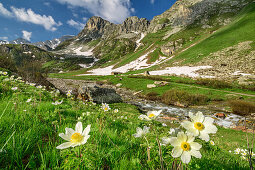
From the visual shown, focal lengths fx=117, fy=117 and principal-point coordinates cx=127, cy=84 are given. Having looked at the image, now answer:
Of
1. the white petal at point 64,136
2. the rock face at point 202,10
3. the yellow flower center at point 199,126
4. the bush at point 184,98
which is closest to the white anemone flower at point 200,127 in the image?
the yellow flower center at point 199,126

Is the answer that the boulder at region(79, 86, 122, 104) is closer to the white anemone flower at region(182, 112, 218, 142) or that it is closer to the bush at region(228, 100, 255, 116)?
the bush at region(228, 100, 255, 116)

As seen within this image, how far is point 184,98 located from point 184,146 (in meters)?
23.4

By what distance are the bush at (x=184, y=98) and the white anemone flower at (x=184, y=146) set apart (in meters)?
22.7

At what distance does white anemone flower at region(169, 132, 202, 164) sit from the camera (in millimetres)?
979

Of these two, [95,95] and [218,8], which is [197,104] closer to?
[95,95]

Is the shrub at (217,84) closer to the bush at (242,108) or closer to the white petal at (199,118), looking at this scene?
the bush at (242,108)

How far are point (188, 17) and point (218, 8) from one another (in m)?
26.7

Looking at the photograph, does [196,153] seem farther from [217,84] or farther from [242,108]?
[217,84]

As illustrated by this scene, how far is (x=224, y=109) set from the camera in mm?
17359

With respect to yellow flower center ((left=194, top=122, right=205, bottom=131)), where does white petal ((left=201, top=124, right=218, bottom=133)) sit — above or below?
below

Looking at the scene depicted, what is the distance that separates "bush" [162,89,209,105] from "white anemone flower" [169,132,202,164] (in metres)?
22.7

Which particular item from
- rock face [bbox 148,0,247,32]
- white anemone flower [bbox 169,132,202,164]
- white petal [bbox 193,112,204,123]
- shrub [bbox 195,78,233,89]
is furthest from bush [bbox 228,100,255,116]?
rock face [bbox 148,0,247,32]

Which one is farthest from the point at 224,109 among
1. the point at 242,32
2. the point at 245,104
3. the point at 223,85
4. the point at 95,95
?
the point at 242,32

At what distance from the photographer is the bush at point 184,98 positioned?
21.1 meters
